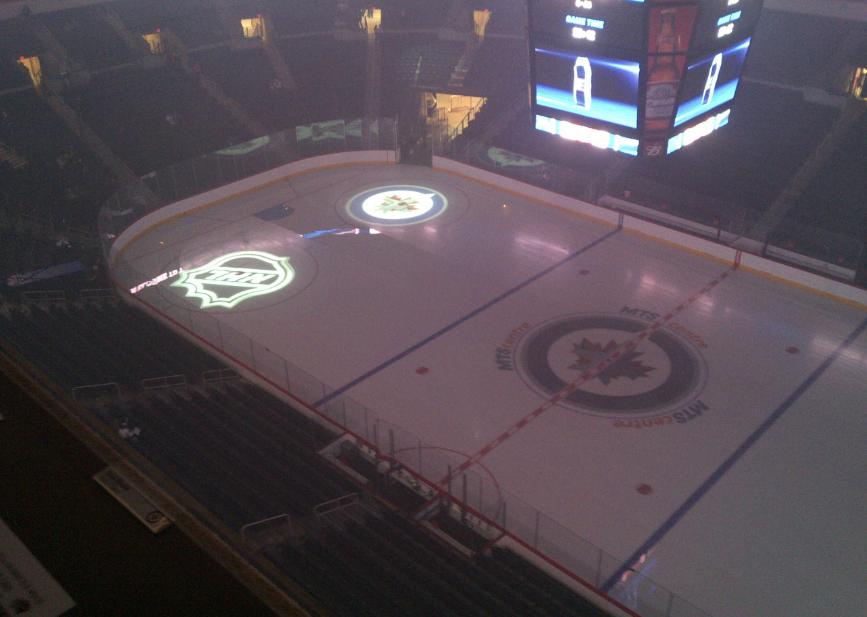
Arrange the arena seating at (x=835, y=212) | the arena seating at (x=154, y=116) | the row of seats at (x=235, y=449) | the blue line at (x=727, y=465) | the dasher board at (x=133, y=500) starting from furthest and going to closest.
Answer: the arena seating at (x=154, y=116), the arena seating at (x=835, y=212), the blue line at (x=727, y=465), the row of seats at (x=235, y=449), the dasher board at (x=133, y=500)

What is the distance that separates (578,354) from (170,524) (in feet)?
30.6

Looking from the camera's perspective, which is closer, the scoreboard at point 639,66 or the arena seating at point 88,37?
the scoreboard at point 639,66

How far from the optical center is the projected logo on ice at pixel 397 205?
1750 cm

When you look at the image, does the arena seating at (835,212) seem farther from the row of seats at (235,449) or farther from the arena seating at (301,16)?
the arena seating at (301,16)

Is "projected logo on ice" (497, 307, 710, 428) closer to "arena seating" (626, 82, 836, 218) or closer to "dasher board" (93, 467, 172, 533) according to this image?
"arena seating" (626, 82, 836, 218)

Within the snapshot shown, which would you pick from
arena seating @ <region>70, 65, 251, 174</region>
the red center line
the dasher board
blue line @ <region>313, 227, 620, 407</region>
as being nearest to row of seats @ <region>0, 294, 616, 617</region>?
blue line @ <region>313, 227, 620, 407</region>

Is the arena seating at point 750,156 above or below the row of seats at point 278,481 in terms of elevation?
above

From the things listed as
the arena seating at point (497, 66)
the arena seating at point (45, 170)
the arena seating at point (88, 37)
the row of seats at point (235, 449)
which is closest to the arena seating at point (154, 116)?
the arena seating at point (88, 37)

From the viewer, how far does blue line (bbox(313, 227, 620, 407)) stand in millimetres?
11750

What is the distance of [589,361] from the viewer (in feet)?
40.3

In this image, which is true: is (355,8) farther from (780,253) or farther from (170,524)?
(170,524)

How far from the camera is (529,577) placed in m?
8.41

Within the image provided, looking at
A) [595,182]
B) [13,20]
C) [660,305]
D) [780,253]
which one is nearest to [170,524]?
[660,305]

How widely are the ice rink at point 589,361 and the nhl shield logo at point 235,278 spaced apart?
0.17 ft
